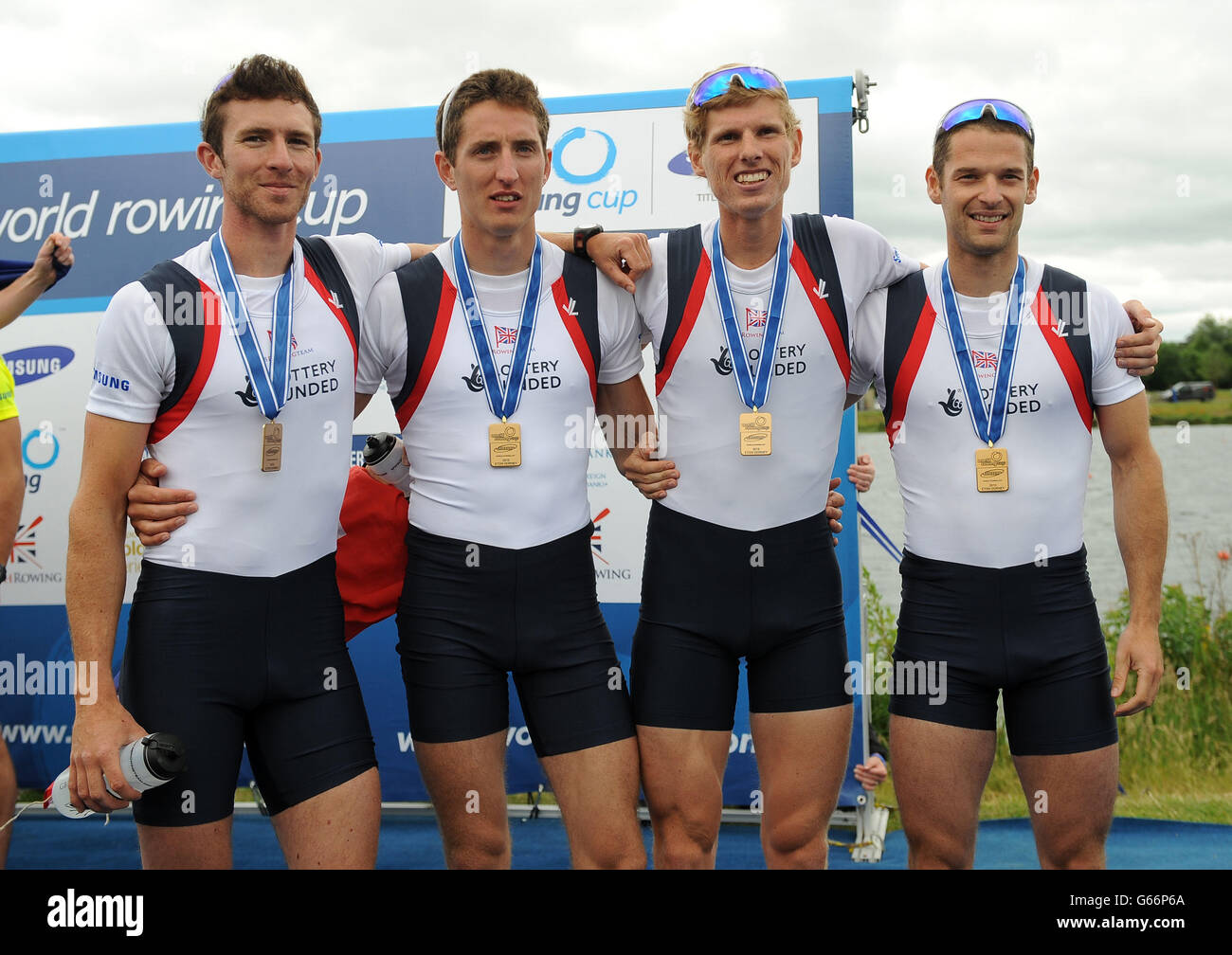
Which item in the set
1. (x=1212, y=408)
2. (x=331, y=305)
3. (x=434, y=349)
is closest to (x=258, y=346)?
(x=331, y=305)

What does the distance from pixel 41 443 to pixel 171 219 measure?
1.28 m

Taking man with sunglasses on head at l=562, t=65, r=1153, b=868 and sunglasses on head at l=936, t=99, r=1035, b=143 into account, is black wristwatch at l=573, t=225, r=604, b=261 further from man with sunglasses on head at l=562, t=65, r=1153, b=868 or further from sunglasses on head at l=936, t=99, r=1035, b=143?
sunglasses on head at l=936, t=99, r=1035, b=143

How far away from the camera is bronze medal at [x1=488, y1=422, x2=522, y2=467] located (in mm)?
2955

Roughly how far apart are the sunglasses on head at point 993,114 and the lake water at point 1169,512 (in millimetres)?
5320

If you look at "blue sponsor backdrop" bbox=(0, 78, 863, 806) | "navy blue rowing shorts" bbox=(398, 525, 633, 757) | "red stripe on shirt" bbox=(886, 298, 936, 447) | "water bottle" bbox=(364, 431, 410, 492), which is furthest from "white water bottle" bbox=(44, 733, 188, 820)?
"blue sponsor backdrop" bbox=(0, 78, 863, 806)

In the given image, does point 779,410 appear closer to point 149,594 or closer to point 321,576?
point 321,576

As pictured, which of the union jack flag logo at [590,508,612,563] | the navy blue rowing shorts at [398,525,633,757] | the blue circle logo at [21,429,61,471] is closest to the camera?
the navy blue rowing shorts at [398,525,633,757]

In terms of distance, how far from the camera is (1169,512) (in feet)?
39.4

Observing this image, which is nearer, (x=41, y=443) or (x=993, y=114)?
(x=993, y=114)

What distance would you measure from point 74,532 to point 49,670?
318 cm

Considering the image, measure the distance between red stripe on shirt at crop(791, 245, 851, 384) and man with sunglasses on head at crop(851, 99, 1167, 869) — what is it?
0.43 ft

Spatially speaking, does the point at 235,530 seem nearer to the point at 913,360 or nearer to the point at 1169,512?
the point at 913,360

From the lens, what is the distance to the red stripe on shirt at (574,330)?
3.06m
